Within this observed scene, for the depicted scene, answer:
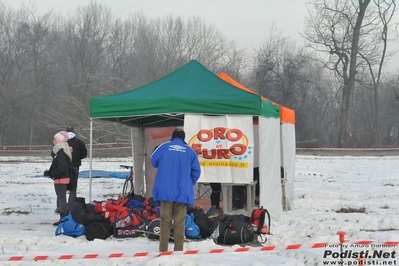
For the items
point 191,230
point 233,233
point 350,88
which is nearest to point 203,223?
point 191,230

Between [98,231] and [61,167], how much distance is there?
166 cm

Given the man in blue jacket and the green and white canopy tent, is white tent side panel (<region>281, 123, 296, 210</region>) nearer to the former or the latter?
the green and white canopy tent

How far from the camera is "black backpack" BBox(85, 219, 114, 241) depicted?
8.11 meters

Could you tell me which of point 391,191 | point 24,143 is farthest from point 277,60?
point 391,191

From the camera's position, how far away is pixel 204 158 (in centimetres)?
939

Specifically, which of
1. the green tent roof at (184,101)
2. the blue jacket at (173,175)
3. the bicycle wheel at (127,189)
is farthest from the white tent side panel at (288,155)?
the blue jacket at (173,175)

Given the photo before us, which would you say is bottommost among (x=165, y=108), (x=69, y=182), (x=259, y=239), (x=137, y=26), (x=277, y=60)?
(x=259, y=239)

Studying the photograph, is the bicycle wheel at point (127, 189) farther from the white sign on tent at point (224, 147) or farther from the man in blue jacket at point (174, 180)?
the man in blue jacket at point (174, 180)

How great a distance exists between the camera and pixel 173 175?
679 centimetres

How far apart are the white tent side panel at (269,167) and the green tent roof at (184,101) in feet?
1.20

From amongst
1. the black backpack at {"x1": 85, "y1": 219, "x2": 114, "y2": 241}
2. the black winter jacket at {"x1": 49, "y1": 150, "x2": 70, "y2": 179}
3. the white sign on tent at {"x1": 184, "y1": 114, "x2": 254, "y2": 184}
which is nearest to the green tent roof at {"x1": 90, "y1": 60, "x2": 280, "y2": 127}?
the white sign on tent at {"x1": 184, "y1": 114, "x2": 254, "y2": 184}

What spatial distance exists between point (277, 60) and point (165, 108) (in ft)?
146

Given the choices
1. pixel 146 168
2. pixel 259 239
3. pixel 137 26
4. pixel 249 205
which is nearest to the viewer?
pixel 259 239

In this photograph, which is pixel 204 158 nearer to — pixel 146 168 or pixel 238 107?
pixel 238 107
